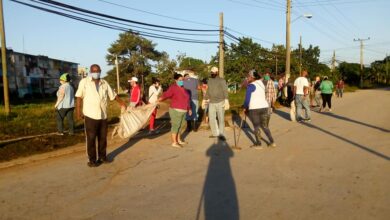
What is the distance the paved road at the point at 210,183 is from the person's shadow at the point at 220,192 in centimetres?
1

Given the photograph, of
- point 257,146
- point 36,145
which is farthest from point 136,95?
point 257,146

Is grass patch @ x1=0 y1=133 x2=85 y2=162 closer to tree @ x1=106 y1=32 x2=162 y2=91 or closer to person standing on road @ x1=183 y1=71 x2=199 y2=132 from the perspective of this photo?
person standing on road @ x1=183 y1=71 x2=199 y2=132

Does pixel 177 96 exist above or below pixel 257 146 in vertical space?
above

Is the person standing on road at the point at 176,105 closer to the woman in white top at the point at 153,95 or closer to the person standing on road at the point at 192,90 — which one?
the person standing on road at the point at 192,90

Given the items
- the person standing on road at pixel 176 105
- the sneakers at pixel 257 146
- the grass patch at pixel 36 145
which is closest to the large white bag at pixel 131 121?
the person standing on road at pixel 176 105

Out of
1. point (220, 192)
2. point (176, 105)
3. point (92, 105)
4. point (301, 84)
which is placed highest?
point (301, 84)

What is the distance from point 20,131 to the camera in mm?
11961

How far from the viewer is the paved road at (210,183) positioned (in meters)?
4.81

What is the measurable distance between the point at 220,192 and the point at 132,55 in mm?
71729

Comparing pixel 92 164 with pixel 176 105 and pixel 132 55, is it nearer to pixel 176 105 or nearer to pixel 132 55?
pixel 176 105

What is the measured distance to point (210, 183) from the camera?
6.02 m

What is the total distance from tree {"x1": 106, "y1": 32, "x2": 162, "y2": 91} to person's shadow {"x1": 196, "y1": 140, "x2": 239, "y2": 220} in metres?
66.4

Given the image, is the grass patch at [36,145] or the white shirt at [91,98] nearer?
the white shirt at [91,98]

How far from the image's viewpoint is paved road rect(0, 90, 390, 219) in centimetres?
481
